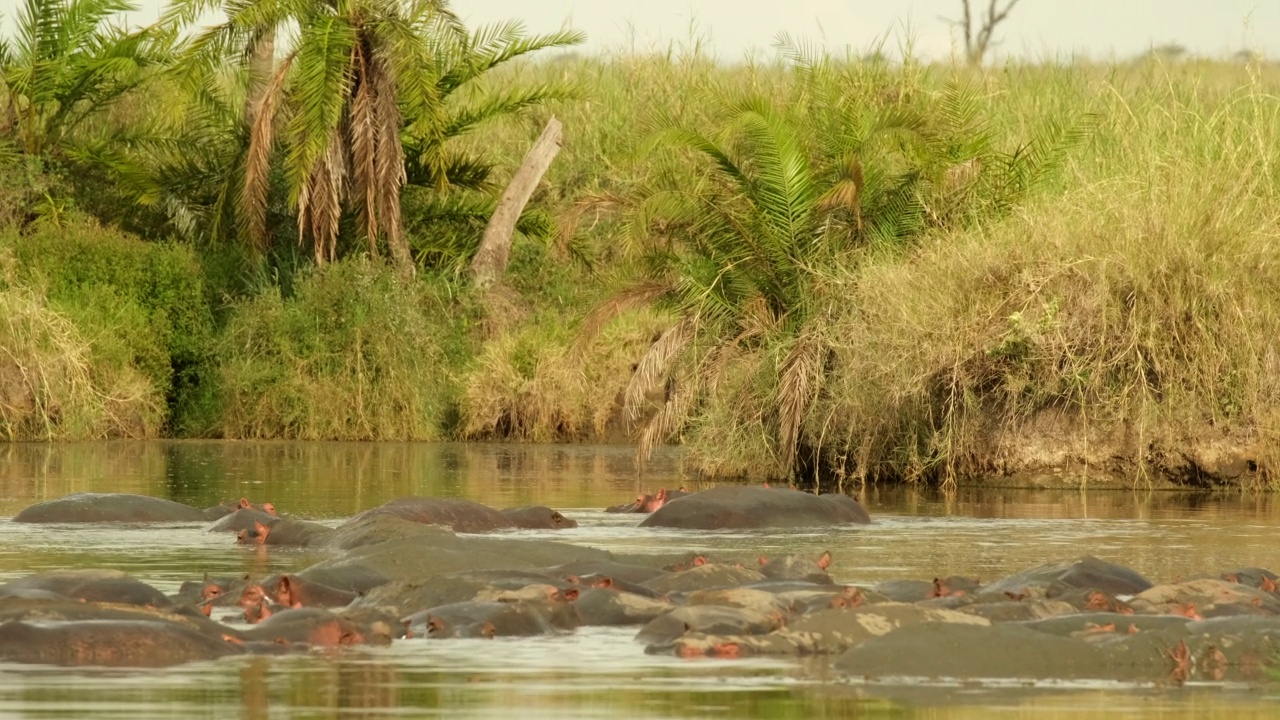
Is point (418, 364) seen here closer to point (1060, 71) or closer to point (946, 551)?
point (1060, 71)

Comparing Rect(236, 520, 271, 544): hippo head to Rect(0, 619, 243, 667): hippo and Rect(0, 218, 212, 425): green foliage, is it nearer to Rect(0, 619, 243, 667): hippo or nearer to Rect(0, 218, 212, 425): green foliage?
Rect(0, 619, 243, 667): hippo

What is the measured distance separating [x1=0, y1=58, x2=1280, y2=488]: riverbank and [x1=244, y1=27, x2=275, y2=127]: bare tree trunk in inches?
98.3

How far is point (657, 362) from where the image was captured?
67.3 ft

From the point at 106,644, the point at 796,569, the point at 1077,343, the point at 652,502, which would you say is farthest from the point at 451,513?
the point at 1077,343

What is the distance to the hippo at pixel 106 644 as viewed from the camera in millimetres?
7664

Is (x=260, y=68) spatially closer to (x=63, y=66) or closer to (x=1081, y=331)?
(x=63, y=66)

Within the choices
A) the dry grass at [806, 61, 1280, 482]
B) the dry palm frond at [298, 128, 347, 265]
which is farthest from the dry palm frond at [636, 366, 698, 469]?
the dry palm frond at [298, 128, 347, 265]

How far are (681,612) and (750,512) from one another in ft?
20.4

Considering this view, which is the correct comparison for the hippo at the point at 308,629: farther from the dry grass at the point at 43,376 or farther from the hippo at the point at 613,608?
the dry grass at the point at 43,376

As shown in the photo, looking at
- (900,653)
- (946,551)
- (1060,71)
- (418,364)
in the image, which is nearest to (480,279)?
(418,364)

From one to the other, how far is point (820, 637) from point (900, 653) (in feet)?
1.79

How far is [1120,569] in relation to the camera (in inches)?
398

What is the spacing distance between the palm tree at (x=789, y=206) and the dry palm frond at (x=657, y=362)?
14mm

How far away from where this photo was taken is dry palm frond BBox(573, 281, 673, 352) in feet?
69.5
